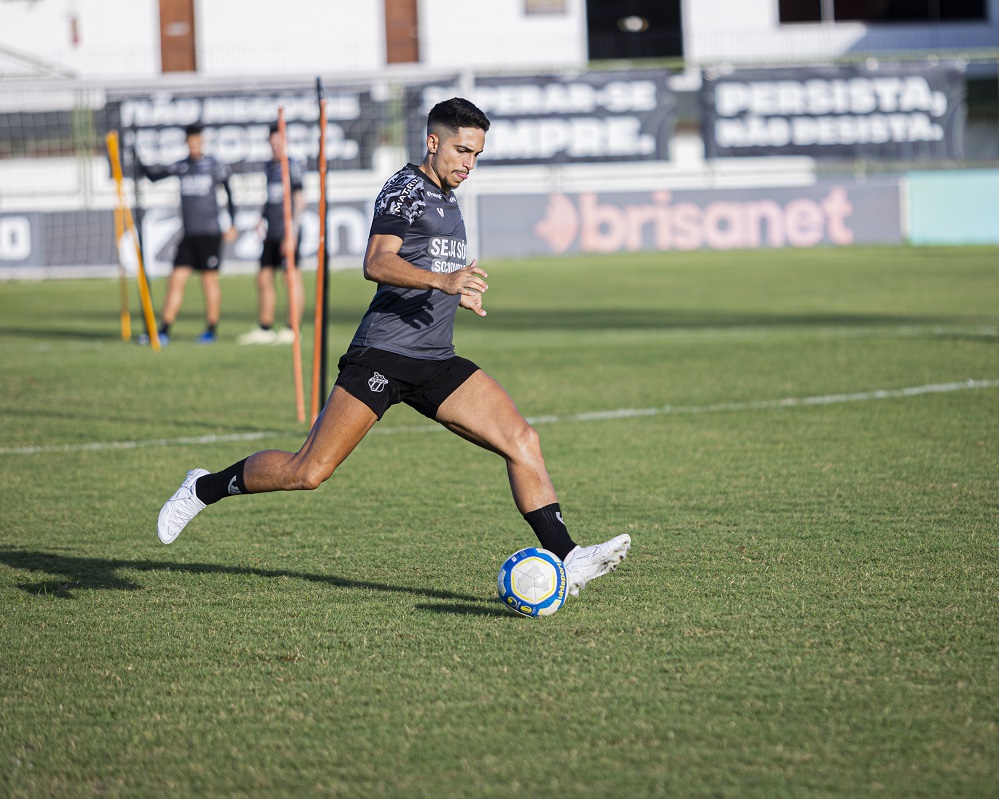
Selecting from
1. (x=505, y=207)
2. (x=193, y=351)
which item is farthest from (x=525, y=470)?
(x=505, y=207)

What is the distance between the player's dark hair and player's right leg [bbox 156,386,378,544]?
1.10 metres

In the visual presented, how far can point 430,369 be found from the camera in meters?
5.24

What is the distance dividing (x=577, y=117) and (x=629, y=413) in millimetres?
19858

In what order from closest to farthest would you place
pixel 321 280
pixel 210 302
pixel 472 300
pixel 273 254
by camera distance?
1. pixel 472 300
2. pixel 321 280
3. pixel 273 254
4. pixel 210 302

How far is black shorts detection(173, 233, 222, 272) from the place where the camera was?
15438 millimetres

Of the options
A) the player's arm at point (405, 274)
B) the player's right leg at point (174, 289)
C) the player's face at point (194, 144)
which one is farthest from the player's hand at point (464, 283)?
the player's right leg at point (174, 289)

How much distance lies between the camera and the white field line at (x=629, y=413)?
9195 mm

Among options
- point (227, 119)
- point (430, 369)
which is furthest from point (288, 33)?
point (430, 369)

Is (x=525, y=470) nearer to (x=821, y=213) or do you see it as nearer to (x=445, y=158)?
(x=445, y=158)

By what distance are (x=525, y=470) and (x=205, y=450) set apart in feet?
13.9

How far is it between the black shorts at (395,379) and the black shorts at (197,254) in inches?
418

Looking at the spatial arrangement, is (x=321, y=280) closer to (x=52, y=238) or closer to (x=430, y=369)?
(x=430, y=369)

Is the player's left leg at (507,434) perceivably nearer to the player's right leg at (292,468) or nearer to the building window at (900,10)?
the player's right leg at (292,468)

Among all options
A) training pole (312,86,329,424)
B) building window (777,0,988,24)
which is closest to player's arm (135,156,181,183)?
training pole (312,86,329,424)
